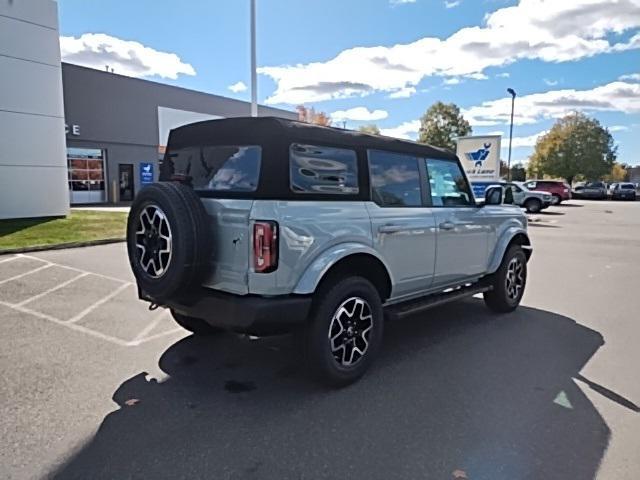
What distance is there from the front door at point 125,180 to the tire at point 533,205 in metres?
21.9

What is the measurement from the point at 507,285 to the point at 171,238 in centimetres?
430

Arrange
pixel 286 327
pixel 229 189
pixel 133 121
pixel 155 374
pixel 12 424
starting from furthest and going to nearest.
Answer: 1. pixel 133 121
2. pixel 155 374
3. pixel 229 189
4. pixel 286 327
5. pixel 12 424

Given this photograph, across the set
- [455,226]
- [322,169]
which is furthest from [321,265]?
[455,226]

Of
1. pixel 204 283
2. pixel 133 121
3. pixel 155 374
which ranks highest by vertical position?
pixel 133 121

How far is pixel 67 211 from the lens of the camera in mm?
15992

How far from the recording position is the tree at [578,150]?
53531 millimetres

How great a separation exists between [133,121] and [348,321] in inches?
986

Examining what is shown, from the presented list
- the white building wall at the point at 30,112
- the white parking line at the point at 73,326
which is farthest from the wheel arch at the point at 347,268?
the white building wall at the point at 30,112

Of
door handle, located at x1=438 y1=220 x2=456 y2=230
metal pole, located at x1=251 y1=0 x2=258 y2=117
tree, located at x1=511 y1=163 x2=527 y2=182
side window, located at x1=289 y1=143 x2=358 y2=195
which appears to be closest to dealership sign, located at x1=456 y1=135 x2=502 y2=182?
metal pole, located at x1=251 y1=0 x2=258 y2=117

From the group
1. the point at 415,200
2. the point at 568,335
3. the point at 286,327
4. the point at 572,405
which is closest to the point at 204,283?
the point at 286,327

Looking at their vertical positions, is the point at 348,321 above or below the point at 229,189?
below

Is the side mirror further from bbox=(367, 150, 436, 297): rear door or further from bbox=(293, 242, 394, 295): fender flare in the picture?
bbox=(293, 242, 394, 295): fender flare

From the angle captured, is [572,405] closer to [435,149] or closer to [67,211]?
[435,149]

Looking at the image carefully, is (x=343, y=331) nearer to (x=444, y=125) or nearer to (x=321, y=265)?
(x=321, y=265)
